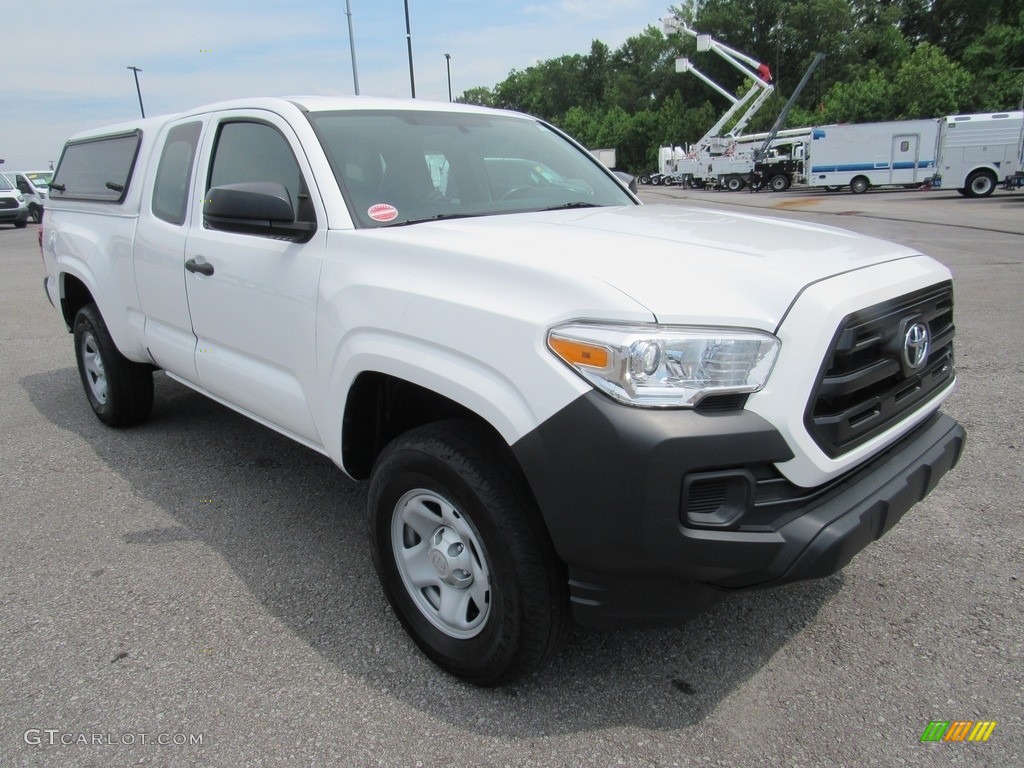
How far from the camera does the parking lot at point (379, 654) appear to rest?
7.32 feet

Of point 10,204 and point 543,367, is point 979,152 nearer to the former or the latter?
point 543,367

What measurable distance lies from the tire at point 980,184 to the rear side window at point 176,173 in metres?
29.1

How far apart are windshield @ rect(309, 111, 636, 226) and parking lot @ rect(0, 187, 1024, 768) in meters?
1.53

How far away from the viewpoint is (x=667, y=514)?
6.25 feet

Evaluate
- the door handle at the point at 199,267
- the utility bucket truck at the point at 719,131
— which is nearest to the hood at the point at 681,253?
the door handle at the point at 199,267

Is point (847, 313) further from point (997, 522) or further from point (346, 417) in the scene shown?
point (997, 522)

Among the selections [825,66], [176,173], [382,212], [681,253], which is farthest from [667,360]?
[825,66]

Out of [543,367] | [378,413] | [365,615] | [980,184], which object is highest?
[543,367]

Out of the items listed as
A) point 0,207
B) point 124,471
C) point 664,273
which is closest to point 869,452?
point 664,273

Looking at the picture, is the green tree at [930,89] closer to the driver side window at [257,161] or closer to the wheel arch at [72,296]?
the wheel arch at [72,296]

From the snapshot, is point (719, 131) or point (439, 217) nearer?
point (439, 217)

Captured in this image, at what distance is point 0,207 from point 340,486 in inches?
1041

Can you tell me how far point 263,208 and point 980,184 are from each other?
30.0m

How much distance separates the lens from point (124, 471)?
14.2 feet
